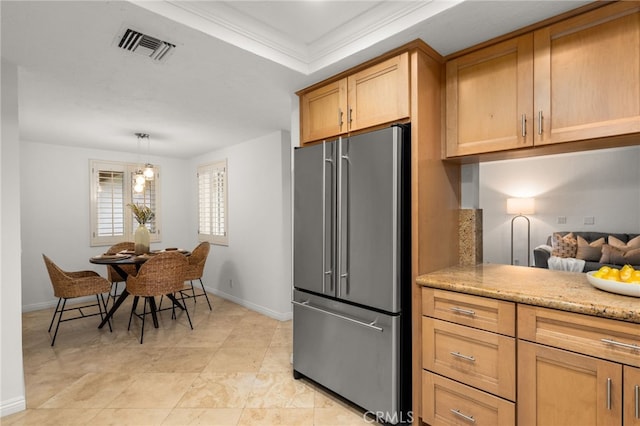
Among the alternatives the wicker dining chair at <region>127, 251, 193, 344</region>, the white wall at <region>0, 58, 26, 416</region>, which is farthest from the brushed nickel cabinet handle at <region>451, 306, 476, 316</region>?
the wicker dining chair at <region>127, 251, 193, 344</region>

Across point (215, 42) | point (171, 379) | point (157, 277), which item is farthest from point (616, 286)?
point (157, 277)

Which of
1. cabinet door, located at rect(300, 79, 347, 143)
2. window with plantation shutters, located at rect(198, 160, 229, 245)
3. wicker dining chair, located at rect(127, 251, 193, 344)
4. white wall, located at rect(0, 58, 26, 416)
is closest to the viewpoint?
white wall, located at rect(0, 58, 26, 416)

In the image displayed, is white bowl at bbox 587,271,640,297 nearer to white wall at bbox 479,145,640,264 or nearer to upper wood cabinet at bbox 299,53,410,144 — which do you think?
upper wood cabinet at bbox 299,53,410,144

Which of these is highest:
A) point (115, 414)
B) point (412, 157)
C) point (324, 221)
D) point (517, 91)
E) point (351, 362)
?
point (517, 91)

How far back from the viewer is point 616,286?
1501mm

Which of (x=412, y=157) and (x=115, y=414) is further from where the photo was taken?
(x=115, y=414)

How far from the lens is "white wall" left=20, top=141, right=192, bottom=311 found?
444 cm

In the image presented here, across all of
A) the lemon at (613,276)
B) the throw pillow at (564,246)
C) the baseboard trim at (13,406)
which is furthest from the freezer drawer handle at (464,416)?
the throw pillow at (564,246)

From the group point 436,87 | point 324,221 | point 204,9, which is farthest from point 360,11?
point 324,221

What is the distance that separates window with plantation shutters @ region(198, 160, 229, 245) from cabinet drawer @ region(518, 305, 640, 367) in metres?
4.24

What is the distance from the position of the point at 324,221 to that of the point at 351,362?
3.10 ft

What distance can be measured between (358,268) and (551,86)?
4.78 ft

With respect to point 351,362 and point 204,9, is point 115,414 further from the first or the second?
point 204,9

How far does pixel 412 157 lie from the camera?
1.94 m
